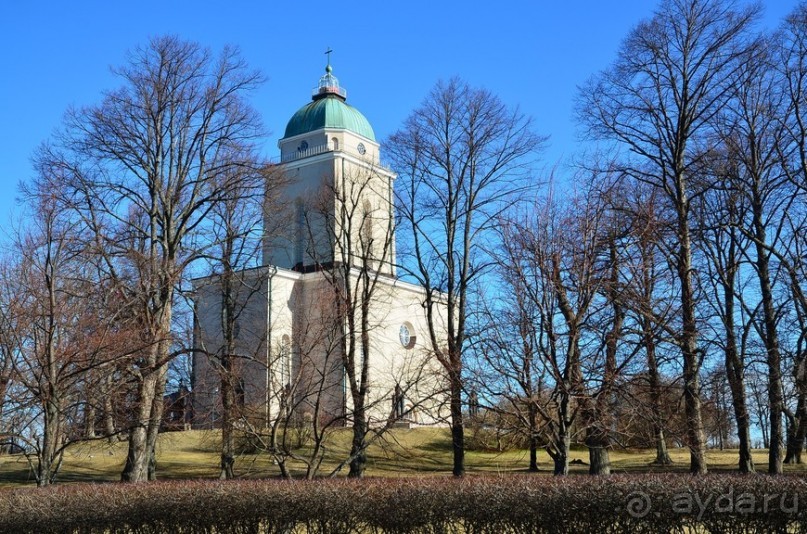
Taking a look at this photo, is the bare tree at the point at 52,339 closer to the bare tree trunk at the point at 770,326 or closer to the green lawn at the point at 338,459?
the green lawn at the point at 338,459

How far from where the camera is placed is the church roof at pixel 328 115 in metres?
48.0

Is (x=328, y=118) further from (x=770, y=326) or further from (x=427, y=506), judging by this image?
(x=427, y=506)

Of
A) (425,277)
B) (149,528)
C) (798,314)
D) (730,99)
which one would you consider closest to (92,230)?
(425,277)

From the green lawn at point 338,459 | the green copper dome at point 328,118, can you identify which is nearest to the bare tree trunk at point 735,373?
the green lawn at point 338,459

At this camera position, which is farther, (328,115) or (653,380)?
(328,115)

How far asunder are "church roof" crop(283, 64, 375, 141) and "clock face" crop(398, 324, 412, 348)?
1079 cm

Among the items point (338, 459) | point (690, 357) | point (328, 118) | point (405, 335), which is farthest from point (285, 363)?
point (328, 118)

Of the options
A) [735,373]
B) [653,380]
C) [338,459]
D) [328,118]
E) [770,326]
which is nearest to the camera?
[653,380]

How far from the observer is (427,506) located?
11852 mm

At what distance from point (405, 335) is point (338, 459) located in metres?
14.1

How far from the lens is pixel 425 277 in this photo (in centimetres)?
2831

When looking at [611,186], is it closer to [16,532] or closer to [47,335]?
[47,335]

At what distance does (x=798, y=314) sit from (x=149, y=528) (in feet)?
60.3

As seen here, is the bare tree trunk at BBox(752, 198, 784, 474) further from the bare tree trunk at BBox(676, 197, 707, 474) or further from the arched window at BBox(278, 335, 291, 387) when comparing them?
the arched window at BBox(278, 335, 291, 387)
